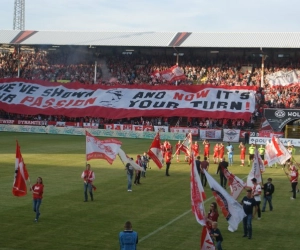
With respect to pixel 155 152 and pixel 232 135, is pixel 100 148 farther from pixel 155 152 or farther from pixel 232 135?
pixel 232 135

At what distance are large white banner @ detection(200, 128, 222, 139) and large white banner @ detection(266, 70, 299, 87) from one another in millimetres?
13184

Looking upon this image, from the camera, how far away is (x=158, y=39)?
80.5m

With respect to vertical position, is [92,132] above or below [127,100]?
below

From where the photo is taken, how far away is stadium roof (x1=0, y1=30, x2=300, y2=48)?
75.4 meters

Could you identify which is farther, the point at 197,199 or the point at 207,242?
the point at 197,199

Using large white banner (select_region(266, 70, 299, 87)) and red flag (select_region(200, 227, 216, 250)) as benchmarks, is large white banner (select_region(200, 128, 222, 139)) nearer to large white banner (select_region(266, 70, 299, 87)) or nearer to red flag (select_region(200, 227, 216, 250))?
large white banner (select_region(266, 70, 299, 87))

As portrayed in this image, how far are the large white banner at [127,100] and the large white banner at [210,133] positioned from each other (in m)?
Answer: 3.67

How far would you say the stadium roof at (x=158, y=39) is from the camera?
247ft

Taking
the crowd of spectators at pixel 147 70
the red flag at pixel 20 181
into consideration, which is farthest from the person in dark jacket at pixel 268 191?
the crowd of spectators at pixel 147 70

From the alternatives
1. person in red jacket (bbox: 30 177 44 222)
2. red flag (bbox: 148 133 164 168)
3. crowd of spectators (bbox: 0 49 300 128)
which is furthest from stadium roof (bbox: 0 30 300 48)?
person in red jacket (bbox: 30 177 44 222)

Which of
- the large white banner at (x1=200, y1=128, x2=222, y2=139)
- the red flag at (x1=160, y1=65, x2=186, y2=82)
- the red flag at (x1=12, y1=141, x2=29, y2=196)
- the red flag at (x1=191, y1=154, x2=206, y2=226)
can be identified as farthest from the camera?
the red flag at (x1=160, y1=65, x2=186, y2=82)

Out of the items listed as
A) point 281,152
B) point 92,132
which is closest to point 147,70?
point 92,132

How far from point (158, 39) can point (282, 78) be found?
57.9ft

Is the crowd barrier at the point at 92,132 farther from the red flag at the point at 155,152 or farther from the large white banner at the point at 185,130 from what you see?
the red flag at the point at 155,152
